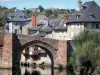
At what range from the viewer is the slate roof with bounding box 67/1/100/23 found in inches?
2876

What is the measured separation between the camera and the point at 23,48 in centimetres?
5778

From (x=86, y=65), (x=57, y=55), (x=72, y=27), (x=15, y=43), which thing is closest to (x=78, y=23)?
(x=72, y=27)

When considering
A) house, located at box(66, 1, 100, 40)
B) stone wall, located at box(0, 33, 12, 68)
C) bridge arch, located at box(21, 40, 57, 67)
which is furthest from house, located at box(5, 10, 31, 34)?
stone wall, located at box(0, 33, 12, 68)

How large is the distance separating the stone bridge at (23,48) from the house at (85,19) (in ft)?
42.4

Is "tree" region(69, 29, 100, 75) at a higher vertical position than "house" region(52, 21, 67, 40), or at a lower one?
lower

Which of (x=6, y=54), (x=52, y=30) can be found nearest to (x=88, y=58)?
(x=6, y=54)

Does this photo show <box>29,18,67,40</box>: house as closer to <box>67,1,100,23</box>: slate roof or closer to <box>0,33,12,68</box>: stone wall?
<box>67,1,100,23</box>: slate roof

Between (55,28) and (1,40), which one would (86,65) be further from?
(55,28)

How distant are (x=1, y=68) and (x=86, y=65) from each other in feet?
49.8

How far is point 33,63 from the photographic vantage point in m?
69.4

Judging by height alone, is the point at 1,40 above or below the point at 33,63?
above

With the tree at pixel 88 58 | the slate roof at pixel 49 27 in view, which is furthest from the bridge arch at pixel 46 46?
the slate roof at pixel 49 27

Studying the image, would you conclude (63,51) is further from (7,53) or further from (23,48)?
(7,53)

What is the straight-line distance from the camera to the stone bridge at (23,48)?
184ft
